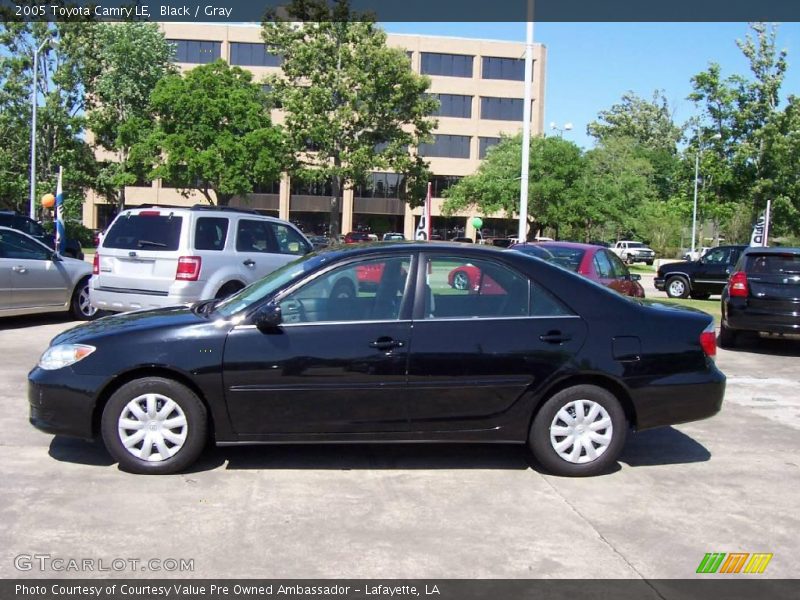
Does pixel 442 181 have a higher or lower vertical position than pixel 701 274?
higher

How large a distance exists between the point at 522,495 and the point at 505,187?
36489 millimetres

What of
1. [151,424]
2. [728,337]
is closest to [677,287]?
[728,337]

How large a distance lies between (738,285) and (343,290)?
26.6ft

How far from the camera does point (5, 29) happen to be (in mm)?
43281

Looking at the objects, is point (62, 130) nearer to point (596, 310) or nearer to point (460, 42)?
point (460, 42)

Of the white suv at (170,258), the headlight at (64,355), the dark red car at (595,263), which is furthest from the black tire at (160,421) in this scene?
the dark red car at (595,263)

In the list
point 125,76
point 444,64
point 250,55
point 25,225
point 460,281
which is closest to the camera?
point 460,281

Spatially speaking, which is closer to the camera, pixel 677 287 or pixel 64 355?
pixel 64 355

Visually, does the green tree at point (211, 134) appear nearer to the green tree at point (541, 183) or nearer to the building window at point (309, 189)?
the green tree at point (541, 183)

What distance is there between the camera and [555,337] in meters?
5.63

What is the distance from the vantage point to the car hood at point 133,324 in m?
5.52

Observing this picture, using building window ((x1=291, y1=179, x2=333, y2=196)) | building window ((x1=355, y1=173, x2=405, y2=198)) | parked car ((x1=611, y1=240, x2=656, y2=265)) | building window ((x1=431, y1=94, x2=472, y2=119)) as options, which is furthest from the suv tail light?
building window ((x1=431, y1=94, x2=472, y2=119))

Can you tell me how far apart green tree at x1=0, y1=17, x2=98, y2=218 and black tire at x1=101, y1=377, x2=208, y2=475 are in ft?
142

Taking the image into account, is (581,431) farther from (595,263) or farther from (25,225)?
(25,225)
